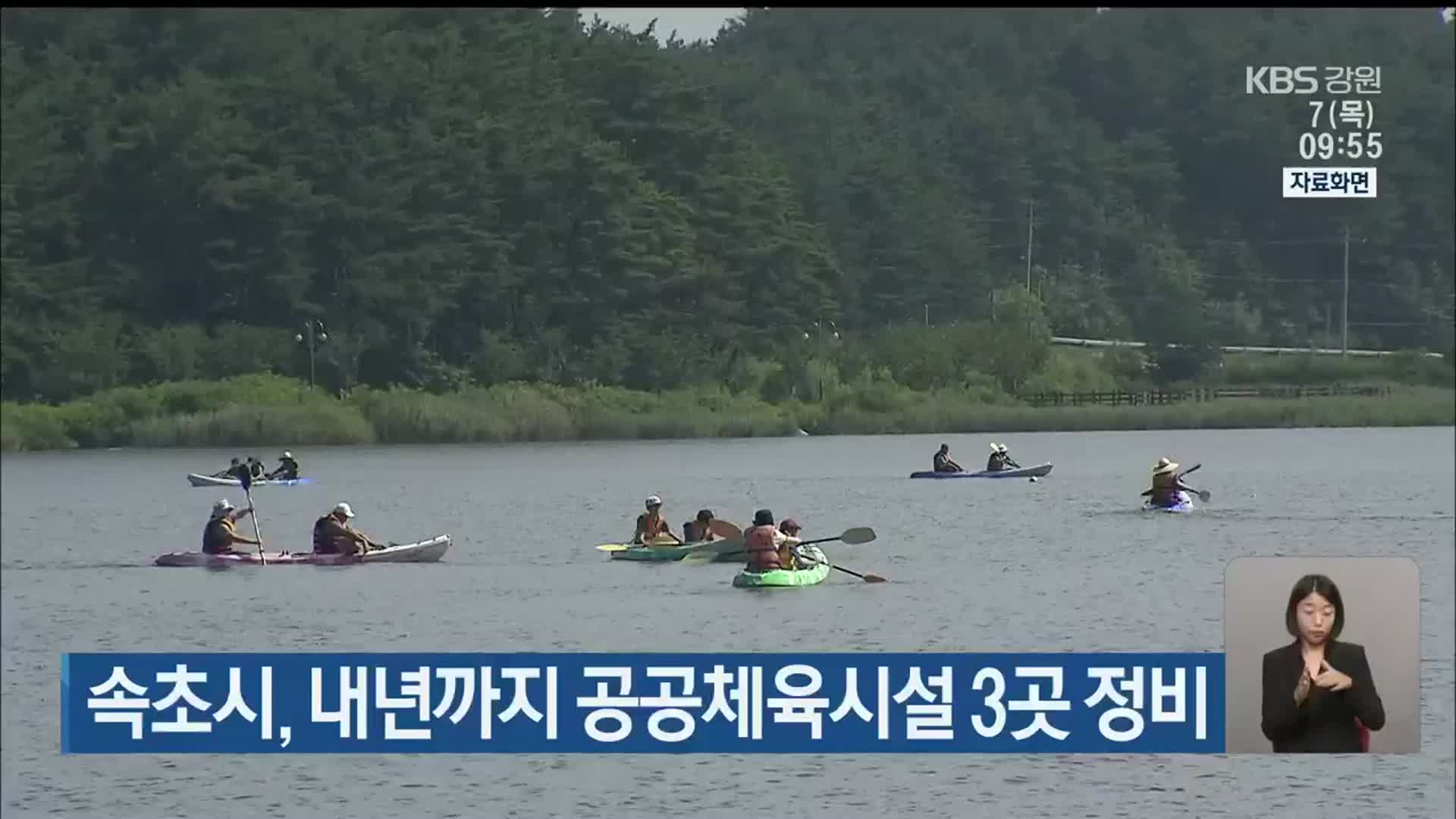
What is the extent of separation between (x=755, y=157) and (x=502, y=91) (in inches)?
273

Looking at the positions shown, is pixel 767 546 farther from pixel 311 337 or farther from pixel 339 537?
pixel 311 337

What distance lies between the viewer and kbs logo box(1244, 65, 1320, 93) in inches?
628

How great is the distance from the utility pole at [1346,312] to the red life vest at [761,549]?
33757 mm

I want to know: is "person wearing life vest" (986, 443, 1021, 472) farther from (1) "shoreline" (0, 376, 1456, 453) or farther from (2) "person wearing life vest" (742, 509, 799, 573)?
(2) "person wearing life vest" (742, 509, 799, 573)

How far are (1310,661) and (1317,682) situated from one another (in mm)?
146

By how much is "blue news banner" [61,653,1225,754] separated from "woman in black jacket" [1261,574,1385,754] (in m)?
0.44

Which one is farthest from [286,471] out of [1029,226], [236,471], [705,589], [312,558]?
[1029,226]

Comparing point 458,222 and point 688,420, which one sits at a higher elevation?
point 458,222

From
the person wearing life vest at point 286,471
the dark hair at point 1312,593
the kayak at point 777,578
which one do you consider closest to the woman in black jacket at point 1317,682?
the dark hair at point 1312,593

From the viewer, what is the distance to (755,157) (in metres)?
68.3

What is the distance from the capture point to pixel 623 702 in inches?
558

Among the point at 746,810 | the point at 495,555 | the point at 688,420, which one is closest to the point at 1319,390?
the point at 688,420

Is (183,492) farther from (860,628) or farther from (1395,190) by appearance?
(1395,190)

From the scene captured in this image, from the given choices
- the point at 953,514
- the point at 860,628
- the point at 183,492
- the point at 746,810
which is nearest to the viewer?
the point at 746,810
